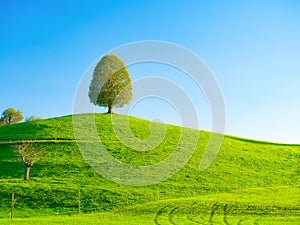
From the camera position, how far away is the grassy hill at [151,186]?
39938mm

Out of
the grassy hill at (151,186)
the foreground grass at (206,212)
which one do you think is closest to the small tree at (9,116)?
the grassy hill at (151,186)

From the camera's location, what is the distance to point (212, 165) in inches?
2625

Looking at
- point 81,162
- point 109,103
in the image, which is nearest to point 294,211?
point 81,162

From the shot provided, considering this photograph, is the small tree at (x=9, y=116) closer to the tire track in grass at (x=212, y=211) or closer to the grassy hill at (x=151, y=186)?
the grassy hill at (x=151, y=186)

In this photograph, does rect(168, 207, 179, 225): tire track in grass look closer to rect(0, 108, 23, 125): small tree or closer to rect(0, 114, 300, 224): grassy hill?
rect(0, 114, 300, 224): grassy hill

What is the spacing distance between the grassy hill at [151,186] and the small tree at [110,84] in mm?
8263

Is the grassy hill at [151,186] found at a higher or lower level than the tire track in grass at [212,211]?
higher

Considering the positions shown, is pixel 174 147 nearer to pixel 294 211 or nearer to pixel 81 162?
pixel 81 162

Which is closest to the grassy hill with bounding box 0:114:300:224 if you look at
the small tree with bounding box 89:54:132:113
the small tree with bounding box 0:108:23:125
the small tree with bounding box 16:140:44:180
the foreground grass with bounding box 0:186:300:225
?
the foreground grass with bounding box 0:186:300:225

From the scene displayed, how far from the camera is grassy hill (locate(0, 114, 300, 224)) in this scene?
3994 cm

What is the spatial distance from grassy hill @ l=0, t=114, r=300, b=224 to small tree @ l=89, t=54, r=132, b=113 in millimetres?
8263

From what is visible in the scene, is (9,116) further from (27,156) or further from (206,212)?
(206,212)

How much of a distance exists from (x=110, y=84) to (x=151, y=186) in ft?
142

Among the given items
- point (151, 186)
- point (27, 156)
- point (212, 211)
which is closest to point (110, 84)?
point (27, 156)
